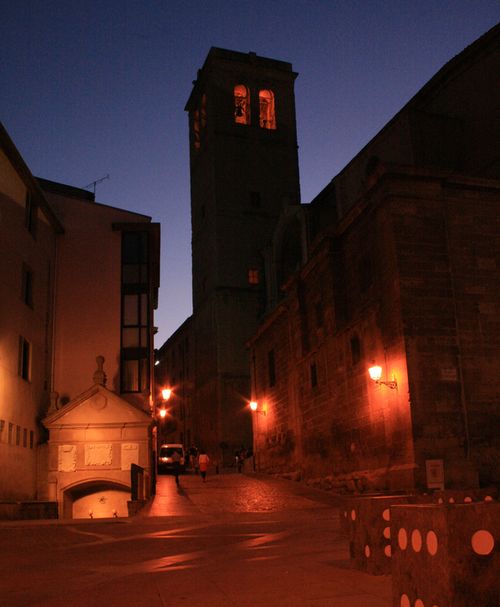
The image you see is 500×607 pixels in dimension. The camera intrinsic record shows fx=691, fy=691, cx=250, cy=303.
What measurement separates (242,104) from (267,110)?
239cm

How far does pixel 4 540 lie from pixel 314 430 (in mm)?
16540

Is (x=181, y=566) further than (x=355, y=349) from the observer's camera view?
No

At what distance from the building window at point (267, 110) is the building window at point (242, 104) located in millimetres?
1320

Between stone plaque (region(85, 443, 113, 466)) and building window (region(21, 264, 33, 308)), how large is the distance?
566 centimetres

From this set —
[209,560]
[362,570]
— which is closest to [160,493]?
[209,560]

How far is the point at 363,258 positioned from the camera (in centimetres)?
2275

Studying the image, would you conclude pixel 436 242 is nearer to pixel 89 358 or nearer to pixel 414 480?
pixel 414 480

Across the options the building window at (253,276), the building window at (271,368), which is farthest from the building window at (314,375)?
the building window at (253,276)

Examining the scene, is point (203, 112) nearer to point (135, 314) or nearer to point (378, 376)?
point (135, 314)

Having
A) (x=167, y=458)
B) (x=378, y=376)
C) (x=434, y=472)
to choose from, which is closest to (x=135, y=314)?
(x=378, y=376)

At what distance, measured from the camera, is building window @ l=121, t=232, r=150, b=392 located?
92.1 feet

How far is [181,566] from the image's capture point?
24.4ft

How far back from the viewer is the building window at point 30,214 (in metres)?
25.0

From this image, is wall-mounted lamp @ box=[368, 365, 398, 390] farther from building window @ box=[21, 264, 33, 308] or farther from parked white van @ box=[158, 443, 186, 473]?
parked white van @ box=[158, 443, 186, 473]
